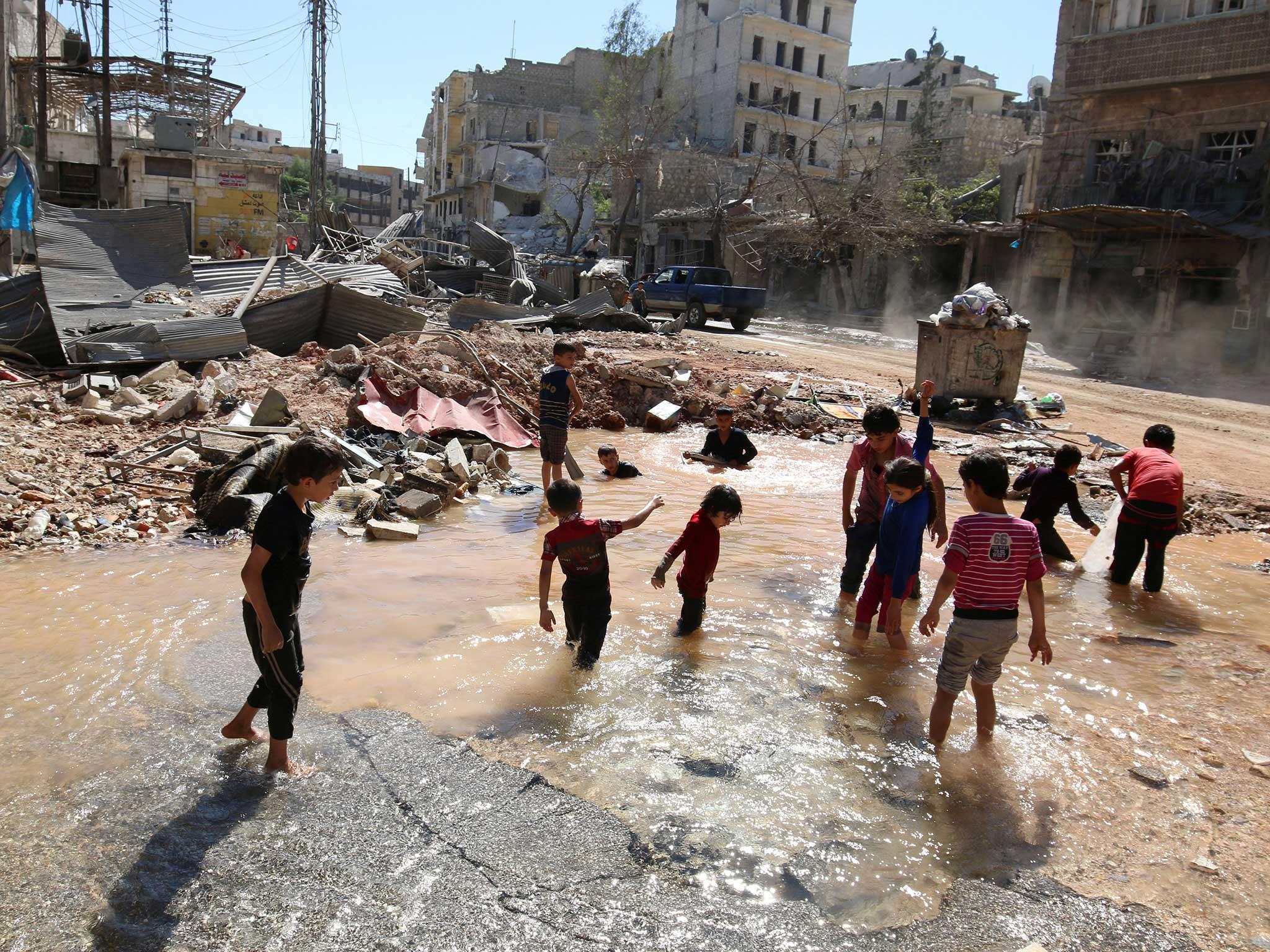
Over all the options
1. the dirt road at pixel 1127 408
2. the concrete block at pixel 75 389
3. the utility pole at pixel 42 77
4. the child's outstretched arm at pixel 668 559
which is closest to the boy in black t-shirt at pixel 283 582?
the child's outstretched arm at pixel 668 559

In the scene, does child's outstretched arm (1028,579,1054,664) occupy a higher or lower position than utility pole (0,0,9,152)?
lower

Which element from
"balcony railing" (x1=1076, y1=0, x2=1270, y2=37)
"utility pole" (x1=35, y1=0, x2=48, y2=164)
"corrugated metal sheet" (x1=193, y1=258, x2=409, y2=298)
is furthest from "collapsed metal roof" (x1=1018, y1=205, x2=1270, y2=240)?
"utility pole" (x1=35, y1=0, x2=48, y2=164)

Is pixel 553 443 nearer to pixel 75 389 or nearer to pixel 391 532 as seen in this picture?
pixel 391 532

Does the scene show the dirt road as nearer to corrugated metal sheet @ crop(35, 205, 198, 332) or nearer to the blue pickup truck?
the blue pickup truck

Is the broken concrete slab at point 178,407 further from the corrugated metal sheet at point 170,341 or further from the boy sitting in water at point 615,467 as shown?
the boy sitting in water at point 615,467

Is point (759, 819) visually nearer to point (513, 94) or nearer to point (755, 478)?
point (755, 478)

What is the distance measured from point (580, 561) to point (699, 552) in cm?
82

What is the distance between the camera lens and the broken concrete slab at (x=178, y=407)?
8750mm

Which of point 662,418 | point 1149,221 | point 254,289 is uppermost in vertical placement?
point 1149,221

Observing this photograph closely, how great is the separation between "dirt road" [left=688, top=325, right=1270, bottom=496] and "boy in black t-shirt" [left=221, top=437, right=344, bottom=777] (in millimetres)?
9439

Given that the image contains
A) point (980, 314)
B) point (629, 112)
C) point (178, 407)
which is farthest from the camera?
point (629, 112)

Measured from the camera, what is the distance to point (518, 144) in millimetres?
56000

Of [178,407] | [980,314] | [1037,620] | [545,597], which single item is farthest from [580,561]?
[980,314]

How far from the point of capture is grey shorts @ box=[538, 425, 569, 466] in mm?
7898
